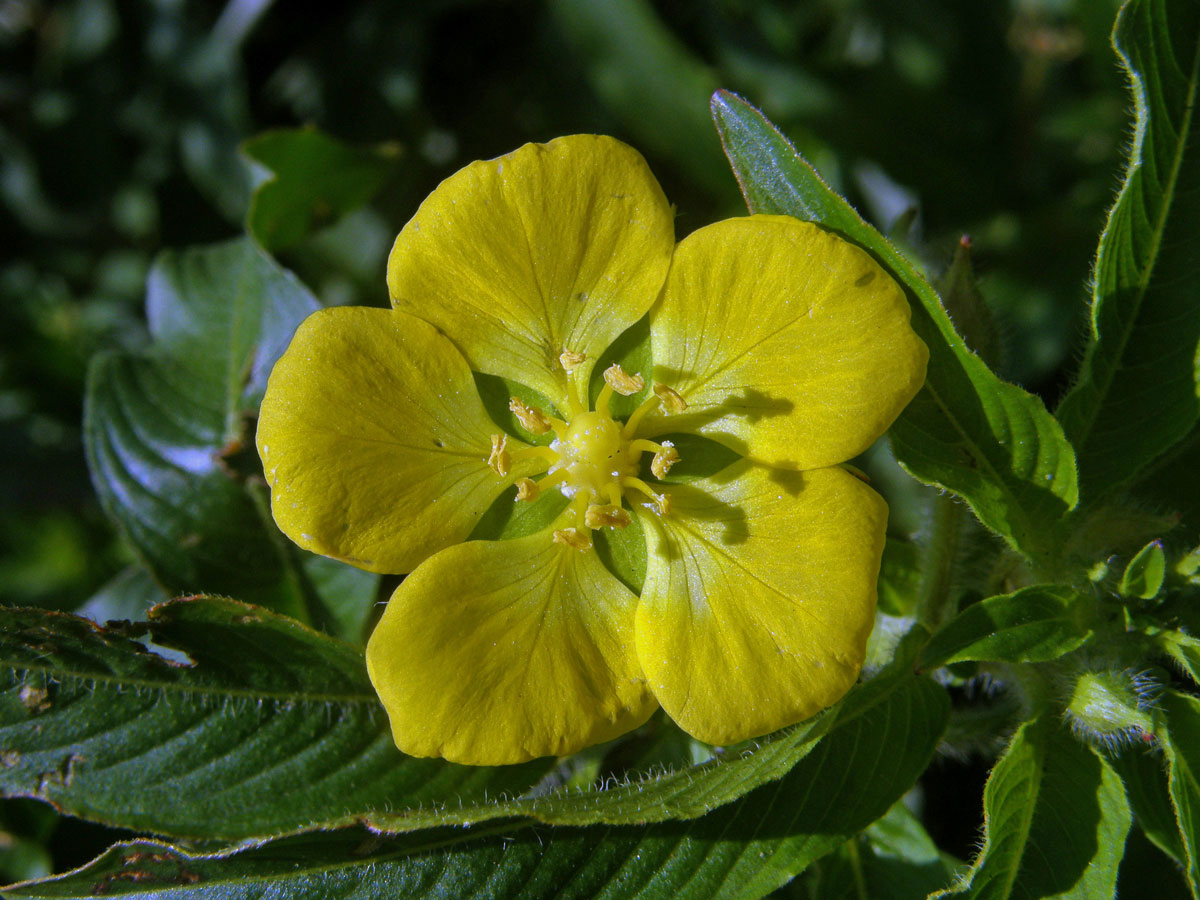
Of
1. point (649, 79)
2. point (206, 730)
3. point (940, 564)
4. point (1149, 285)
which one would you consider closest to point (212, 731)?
point (206, 730)

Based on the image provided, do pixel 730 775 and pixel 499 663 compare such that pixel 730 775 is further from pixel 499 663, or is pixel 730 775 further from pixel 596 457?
pixel 596 457

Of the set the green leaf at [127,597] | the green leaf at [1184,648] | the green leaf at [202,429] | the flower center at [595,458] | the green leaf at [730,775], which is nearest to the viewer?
the green leaf at [730,775]

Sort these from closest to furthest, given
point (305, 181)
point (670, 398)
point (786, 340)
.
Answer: point (786, 340), point (670, 398), point (305, 181)

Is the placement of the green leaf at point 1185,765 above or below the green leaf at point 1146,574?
below

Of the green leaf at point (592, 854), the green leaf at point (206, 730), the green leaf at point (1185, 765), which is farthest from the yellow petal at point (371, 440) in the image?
the green leaf at point (1185, 765)

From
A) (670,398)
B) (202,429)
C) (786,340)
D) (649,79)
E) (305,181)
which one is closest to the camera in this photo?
(786,340)

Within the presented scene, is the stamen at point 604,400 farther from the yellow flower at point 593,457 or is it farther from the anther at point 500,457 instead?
the anther at point 500,457

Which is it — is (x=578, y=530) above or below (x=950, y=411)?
below

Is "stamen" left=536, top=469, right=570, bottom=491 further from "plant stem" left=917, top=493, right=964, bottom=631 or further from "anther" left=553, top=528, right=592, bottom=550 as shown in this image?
"plant stem" left=917, top=493, right=964, bottom=631
